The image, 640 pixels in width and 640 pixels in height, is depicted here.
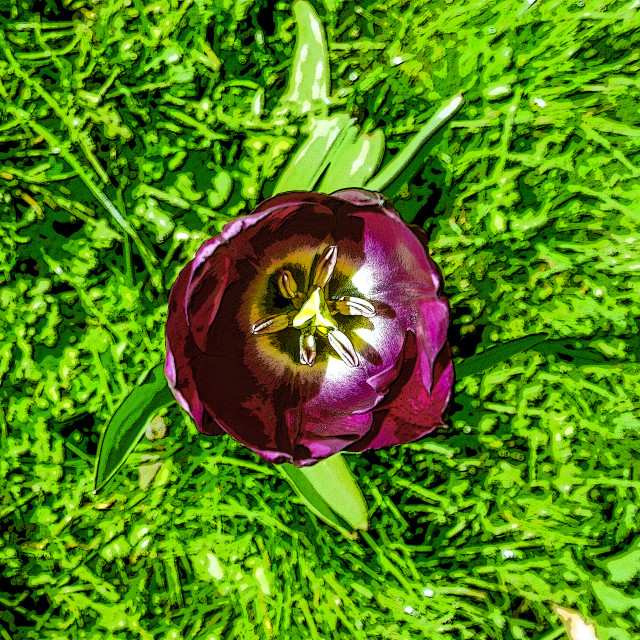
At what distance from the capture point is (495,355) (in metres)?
0.85

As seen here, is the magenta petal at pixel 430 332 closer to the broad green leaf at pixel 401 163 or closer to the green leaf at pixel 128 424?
the broad green leaf at pixel 401 163

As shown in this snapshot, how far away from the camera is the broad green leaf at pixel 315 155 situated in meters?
0.69

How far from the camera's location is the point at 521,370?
0.92m

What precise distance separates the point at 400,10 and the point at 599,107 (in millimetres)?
335

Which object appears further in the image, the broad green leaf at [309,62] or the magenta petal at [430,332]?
the broad green leaf at [309,62]

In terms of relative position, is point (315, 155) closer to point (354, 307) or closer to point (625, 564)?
point (354, 307)

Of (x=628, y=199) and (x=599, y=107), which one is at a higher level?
(x=599, y=107)

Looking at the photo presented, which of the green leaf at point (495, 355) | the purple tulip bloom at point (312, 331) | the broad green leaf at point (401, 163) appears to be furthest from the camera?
the green leaf at point (495, 355)

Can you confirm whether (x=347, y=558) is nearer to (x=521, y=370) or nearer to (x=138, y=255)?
(x=521, y=370)

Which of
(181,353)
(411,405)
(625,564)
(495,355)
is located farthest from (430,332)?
(625,564)

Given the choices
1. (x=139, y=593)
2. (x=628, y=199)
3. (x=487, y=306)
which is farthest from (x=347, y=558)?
(x=628, y=199)

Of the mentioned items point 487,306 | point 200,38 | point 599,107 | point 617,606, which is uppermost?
point 200,38

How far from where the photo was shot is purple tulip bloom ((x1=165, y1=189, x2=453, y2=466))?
0.52m

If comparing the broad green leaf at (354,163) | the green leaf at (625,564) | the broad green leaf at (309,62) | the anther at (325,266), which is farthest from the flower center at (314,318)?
the green leaf at (625,564)
